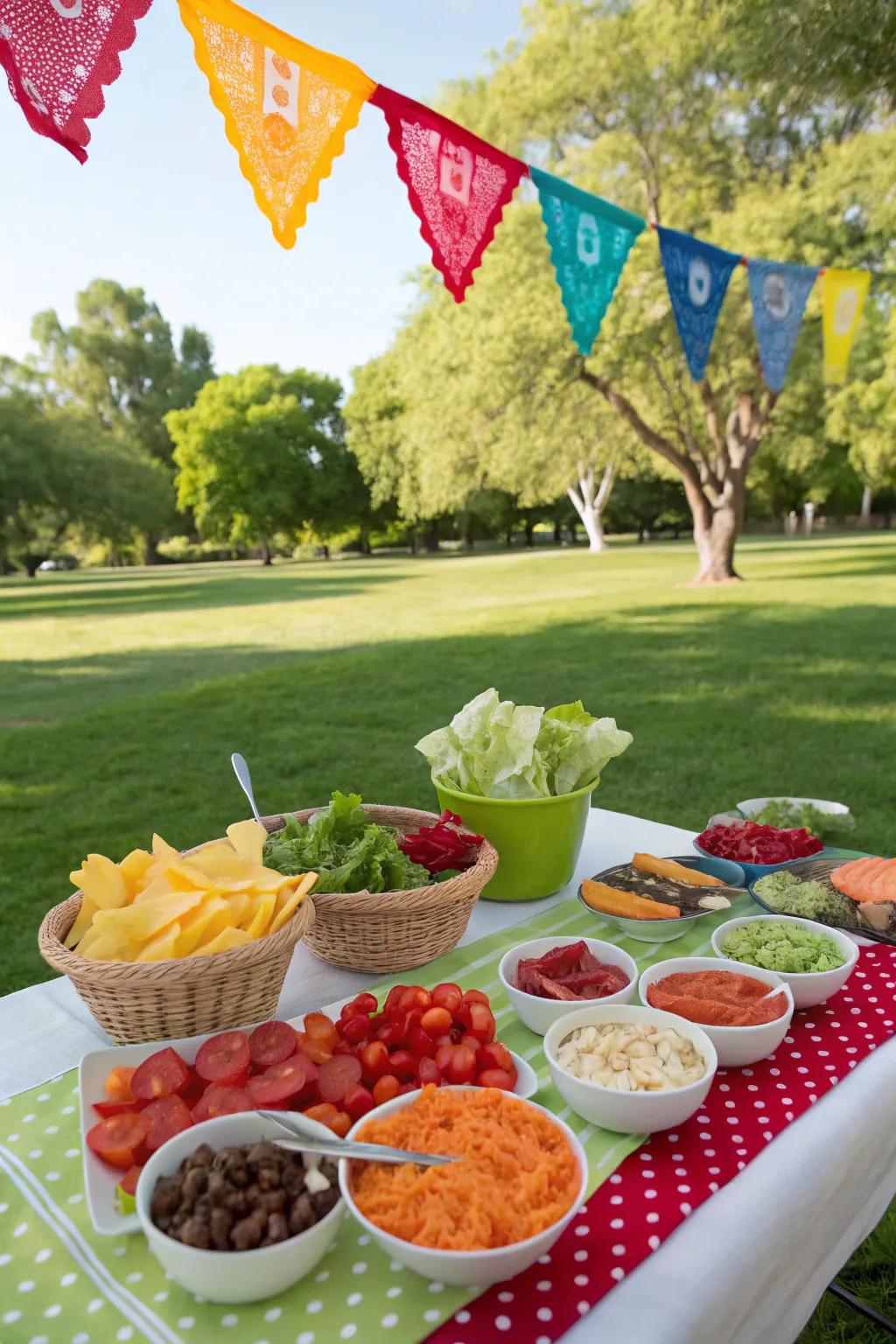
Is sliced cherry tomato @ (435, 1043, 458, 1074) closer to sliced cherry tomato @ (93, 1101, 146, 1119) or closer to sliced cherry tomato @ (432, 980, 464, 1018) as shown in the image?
sliced cherry tomato @ (432, 980, 464, 1018)

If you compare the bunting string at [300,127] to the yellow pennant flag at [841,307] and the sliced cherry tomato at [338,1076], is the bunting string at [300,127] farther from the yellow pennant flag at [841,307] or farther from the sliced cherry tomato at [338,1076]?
the sliced cherry tomato at [338,1076]

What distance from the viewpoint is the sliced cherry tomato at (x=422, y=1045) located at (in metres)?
1.25

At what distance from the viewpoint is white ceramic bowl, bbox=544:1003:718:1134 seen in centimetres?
111

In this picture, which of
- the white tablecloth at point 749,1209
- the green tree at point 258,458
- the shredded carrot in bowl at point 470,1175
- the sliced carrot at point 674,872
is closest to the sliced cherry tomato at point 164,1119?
the shredded carrot in bowl at point 470,1175

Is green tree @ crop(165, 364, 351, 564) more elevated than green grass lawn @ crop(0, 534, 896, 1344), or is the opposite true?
green tree @ crop(165, 364, 351, 564)

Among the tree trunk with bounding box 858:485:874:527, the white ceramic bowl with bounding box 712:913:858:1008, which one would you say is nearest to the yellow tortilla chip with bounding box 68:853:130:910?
the white ceramic bowl with bounding box 712:913:858:1008

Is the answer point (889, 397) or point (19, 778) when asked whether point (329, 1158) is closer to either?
point (19, 778)

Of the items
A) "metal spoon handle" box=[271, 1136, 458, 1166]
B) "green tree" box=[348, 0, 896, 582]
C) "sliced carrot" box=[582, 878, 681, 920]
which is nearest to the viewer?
"metal spoon handle" box=[271, 1136, 458, 1166]

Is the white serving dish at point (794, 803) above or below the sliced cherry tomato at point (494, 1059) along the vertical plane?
below

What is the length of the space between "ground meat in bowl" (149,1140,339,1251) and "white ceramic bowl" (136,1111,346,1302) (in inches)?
0.5

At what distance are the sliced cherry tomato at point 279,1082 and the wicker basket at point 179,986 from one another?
144 millimetres

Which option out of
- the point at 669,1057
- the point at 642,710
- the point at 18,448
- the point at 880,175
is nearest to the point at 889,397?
the point at 880,175

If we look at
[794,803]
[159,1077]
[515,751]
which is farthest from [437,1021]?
[794,803]

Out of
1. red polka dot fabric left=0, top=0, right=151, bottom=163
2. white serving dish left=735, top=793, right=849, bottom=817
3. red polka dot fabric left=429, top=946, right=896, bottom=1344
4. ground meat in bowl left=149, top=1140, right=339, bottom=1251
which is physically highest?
red polka dot fabric left=0, top=0, right=151, bottom=163
